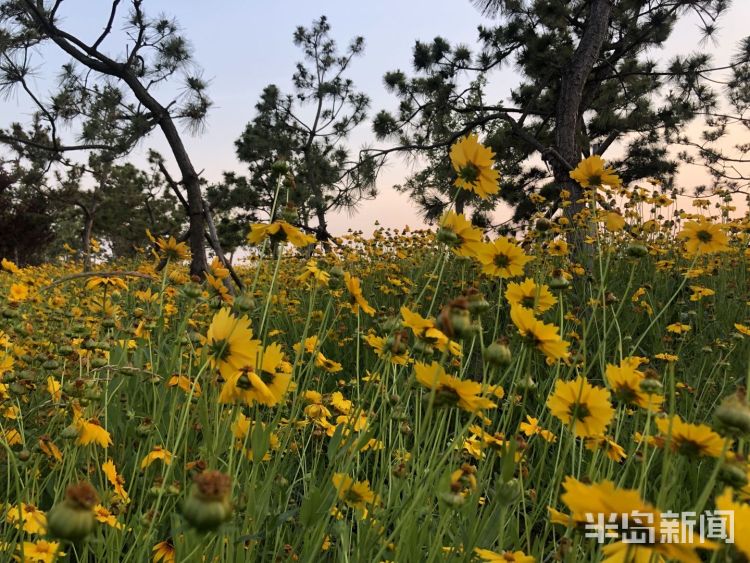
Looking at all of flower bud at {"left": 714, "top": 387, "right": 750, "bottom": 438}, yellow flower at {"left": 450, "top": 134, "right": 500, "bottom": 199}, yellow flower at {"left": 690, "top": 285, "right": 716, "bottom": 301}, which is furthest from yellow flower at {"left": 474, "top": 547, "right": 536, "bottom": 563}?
yellow flower at {"left": 690, "top": 285, "right": 716, "bottom": 301}

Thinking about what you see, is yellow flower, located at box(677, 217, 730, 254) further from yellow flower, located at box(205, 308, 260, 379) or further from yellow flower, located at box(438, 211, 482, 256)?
yellow flower, located at box(205, 308, 260, 379)

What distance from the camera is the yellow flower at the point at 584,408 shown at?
25.1 inches

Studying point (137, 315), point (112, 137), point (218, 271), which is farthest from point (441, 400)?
point (112, 137)

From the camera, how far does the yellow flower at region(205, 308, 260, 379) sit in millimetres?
610

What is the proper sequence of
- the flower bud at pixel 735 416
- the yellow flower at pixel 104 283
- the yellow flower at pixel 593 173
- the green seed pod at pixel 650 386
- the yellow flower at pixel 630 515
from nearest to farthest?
1. the yellow flower at pixel 630 515
2. the flower bud at pixel 735 416
3. the green seed pod at pixel 650 386
4. the yellow flower at pixel 593 173
5. the yellow flower at pixel 104 283

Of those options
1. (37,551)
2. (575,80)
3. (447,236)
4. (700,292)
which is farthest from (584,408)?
(575,80)

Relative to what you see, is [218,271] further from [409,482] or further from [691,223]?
[691,223]

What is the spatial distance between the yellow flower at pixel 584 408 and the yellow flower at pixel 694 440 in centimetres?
10

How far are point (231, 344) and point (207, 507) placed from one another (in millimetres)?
290

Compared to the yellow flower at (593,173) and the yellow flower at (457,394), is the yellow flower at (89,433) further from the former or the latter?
the yellow flower at (593,173)

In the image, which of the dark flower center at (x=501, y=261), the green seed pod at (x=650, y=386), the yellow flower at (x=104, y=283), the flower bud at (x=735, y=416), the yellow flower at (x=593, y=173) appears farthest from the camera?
the yellow flower at (x=104, y=283)

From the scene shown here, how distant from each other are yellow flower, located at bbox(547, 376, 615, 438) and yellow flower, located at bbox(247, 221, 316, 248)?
1.32 feet

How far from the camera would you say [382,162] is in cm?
567

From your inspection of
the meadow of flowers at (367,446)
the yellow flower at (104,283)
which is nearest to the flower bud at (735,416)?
the meadow of flowers at (367,446)
